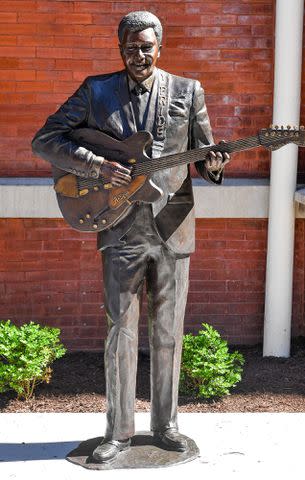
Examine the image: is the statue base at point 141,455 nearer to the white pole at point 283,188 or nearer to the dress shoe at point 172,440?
the dress shoe at point 172,440

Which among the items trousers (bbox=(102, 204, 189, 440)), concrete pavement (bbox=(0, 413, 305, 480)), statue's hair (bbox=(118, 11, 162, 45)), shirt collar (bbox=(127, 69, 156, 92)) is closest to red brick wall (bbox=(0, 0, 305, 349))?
concrete pavement (bbox=(0, 413, 305, 480))

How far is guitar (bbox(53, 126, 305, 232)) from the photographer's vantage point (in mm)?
5746

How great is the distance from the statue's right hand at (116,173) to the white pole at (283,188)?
2925mm

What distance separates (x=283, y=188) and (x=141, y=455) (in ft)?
10.1

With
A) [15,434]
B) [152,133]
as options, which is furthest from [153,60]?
[15,434]

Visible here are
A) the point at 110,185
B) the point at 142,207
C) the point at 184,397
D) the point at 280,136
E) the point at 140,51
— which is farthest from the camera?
the point at 184,397

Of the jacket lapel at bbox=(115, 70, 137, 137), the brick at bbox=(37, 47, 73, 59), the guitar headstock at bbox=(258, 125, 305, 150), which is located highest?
the brick at bbox=(37, 47, 73, 59)

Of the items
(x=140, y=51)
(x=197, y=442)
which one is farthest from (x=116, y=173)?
(x=197, y=442)

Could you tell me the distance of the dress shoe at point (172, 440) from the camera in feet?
20.7

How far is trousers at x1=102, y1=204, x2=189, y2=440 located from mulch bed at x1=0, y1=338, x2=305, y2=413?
1.33 m

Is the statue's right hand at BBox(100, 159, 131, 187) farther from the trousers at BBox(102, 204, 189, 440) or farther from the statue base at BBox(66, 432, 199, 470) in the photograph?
the statue base at BBox(66, 432, 199, 470)

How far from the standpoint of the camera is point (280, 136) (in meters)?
5.63

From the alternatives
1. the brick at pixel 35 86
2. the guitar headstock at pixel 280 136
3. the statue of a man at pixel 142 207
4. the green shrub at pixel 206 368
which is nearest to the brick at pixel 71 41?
the brick at pixel 35 86

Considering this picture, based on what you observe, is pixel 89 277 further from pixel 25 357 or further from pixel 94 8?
pixel 94 8
